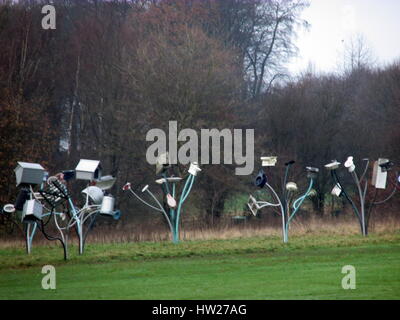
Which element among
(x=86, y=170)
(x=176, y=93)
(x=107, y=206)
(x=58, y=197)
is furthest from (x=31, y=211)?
(x=176, y=93)

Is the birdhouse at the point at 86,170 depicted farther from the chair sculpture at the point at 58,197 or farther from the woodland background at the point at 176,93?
the woodland background at the point at 176,93

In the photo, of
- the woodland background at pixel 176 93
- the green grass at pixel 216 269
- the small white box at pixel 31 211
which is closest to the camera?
the green grass at pixel 216 269

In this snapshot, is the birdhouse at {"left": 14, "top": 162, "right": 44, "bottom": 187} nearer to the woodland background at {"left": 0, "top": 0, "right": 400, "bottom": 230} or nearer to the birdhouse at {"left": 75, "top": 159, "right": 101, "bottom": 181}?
A: the birdhouse at {"left": 75, "top": 159, "right": 101, "bottom": 181}

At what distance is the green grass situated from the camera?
13922 mm

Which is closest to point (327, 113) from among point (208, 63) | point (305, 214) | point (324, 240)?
point (305, 214)

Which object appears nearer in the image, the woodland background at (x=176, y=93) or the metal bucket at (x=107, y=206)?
the metal bucket at (x=107, y=206)

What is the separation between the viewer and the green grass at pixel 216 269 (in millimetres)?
13922

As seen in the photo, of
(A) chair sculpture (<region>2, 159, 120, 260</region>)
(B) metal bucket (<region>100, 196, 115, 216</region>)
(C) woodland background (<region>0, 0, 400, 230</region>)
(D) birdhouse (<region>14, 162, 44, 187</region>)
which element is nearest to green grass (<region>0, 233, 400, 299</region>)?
(A) chair sculpture (<region>2, 159, 120, 260</region>)

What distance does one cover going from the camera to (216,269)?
17.7 metres

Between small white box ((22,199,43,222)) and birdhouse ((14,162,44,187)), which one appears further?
birdhouse ((14,162,44,187))

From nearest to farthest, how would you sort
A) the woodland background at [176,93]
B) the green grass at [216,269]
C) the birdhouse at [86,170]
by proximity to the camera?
the green grass at [216,269], the birdhouse at [86,170], the woodland background at [176,93]

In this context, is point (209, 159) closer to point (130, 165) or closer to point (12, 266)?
point (130, 165)

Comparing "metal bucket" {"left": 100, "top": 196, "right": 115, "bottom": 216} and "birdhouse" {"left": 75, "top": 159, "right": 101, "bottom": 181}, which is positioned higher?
"birdhouse" {"left": 75, "top": 159, "right": 101, "bottom": 181}

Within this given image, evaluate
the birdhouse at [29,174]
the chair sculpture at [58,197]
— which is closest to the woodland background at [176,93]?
the chair sculpture at [58,197]
